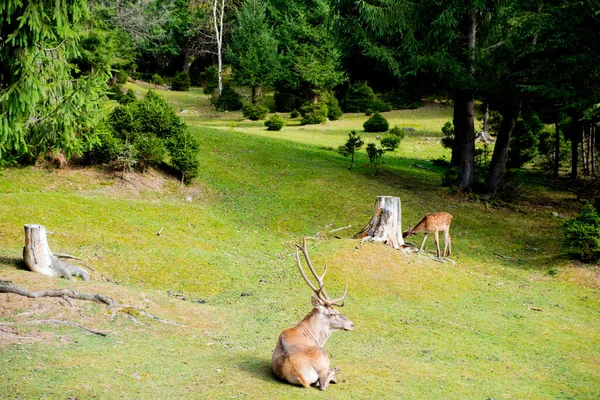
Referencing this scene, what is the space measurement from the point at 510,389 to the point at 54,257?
8.32 m

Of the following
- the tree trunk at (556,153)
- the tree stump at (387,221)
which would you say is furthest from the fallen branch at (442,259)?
the tree trunk at (556,153)

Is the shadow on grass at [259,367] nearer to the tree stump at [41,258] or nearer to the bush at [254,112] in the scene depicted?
the tree stump at [41,258]

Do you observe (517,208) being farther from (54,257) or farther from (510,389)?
(54,257)

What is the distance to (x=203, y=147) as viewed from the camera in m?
26.6

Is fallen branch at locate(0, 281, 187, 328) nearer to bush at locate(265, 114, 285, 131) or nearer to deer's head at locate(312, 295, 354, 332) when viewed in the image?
deer's head at locate(312, 295, 354, 332)

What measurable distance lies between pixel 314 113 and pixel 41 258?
101 feet

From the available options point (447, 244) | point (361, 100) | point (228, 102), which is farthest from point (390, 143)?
point (228, 102)

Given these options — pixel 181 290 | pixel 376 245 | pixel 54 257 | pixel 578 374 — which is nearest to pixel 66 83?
pixel 54 257

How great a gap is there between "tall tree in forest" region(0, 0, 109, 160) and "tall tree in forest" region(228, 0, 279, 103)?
115 feet

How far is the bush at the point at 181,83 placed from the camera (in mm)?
57250

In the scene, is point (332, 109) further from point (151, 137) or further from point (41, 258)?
point (41, 258)

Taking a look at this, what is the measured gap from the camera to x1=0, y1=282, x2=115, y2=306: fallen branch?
10.6 metres

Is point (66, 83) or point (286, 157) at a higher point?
point (66, 83)

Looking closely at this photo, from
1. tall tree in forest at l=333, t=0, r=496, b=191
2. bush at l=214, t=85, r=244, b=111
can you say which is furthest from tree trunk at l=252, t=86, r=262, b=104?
tall tree in forest at l=333, t=0, r=496, b=191
